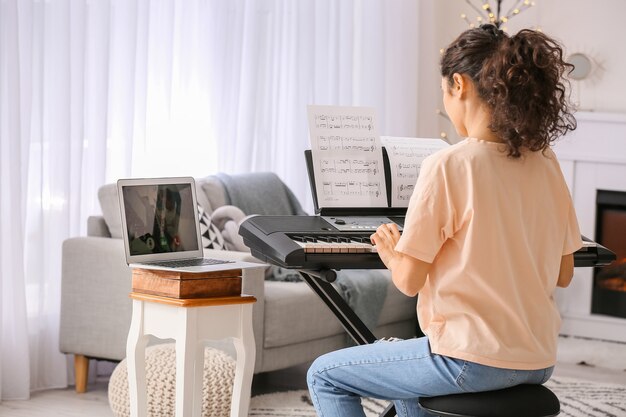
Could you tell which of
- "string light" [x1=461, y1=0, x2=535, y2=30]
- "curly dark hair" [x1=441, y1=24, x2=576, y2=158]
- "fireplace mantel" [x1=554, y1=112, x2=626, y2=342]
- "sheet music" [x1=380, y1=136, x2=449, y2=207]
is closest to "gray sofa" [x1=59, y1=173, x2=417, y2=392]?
"sheet music" [x1=380, y1=136, x2=449, y2=207]

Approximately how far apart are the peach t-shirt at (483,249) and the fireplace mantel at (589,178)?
3436 millimetres

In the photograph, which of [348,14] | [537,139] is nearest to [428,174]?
[537,139]

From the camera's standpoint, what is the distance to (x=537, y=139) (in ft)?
7.15

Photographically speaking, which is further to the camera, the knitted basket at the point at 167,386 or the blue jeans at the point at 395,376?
the knitted basket at the point at 167,386

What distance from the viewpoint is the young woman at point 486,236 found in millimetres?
2123

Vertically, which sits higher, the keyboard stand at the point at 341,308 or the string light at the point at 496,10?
the string light at the point at 496,10

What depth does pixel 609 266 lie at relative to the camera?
18.6 feet

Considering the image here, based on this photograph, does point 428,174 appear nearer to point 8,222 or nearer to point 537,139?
point 537,139

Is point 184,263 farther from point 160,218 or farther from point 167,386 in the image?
point 167,386

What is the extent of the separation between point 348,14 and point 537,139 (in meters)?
3.58

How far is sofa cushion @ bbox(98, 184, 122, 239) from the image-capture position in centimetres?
408

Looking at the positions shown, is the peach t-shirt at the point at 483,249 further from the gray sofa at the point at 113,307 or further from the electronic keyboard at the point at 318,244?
the gray sofa at the point at 113,307

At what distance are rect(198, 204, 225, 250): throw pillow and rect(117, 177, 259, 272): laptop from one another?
1186 millimetres

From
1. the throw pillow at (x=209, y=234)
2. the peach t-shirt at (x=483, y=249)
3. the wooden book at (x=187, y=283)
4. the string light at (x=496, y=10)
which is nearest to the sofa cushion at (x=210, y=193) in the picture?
the throw pillow at (x=209, y=234)
